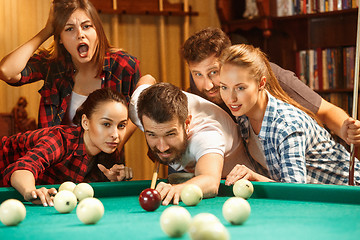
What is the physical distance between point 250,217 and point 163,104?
32.6 inches

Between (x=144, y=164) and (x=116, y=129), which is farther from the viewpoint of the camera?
(x=144, y=164)

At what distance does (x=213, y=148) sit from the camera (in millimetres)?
2188

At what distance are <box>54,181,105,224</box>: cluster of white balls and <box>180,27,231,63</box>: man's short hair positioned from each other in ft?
3.57

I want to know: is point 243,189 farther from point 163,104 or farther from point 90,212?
point 90,212

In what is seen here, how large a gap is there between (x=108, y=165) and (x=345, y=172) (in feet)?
4.23

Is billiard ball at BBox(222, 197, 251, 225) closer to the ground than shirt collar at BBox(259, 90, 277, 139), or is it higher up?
closer to the ground

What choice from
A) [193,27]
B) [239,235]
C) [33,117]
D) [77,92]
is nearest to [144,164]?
[33,117]

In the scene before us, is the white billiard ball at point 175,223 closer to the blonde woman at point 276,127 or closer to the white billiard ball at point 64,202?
the white billiard ball at point 64,202

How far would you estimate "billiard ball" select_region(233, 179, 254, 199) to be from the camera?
1.90m

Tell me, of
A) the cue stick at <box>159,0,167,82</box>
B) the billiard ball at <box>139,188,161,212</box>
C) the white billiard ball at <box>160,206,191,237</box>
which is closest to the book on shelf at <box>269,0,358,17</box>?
the cue stick at <box>159,0,167,82</box>

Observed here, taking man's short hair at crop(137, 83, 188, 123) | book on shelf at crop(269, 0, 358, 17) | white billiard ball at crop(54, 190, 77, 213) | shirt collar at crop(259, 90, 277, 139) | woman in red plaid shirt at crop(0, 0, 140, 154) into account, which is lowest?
white billiard ball at crop(54, 190, 77, 213)

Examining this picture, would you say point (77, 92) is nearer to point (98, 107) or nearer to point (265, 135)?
point (98, 107)

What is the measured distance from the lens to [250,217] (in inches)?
60.3

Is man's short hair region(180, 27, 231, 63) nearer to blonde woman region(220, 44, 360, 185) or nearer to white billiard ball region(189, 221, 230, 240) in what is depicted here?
blonde woman region(220, 44, 360, 185)
